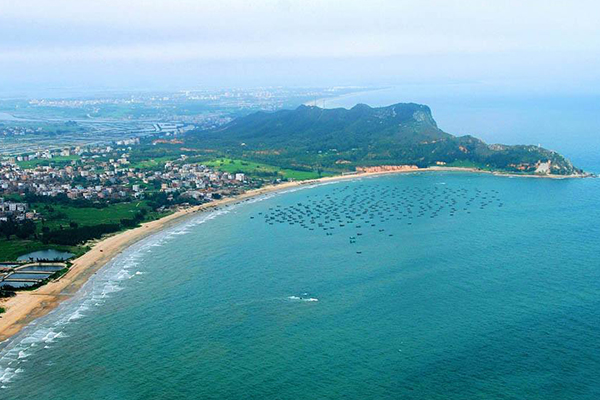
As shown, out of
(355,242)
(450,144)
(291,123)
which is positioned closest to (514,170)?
(450,144)

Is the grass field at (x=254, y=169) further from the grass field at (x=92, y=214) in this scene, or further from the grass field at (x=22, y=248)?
the grass field at (x=22, y=248)

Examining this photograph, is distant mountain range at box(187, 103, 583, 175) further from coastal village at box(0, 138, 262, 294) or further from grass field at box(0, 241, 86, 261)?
grass field at box(0, 241, 86, 261)

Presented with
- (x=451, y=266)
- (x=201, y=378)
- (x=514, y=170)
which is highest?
(x=514, y=170)

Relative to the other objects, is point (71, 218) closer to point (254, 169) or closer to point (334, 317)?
point (254, 169)

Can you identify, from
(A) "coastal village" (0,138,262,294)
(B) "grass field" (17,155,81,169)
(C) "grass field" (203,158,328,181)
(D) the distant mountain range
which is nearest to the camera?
(A) "coastal village" (0,138,262,294)

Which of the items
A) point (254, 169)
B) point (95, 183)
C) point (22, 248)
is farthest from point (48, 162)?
point (22, 248)

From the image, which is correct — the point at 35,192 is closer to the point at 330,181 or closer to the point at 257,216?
the point at 257,216

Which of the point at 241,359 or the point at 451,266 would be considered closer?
the point at 241,359

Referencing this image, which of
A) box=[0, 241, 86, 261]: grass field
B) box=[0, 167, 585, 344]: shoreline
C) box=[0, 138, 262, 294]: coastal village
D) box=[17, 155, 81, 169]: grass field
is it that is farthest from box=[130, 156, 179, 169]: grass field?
box=[0, 241, 86, 261]: grass field
